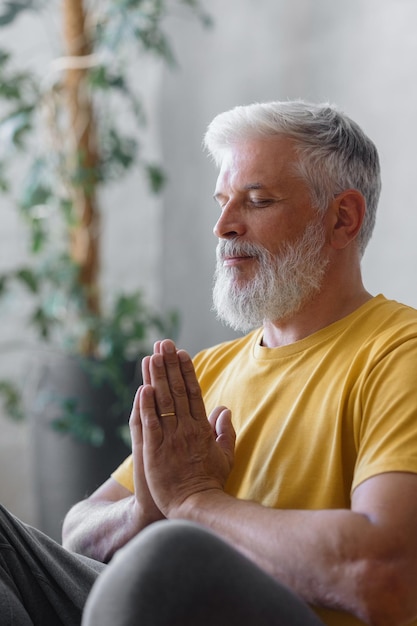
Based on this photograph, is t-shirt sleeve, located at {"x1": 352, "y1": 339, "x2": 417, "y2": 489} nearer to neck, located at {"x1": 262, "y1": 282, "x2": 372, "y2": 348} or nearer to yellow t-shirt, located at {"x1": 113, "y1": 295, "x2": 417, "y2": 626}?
yellow t-shirt, located at {"x1": 113, "y1": 295, "x2": 417, "y2": 626}

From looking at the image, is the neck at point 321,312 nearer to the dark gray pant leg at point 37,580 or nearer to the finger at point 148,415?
the finger at point 148,415

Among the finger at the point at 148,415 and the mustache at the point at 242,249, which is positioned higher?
the mustache at the point at 242,249

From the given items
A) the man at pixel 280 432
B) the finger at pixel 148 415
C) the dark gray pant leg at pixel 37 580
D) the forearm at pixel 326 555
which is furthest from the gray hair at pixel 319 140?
the dark gray pant leg at pixel 37 580

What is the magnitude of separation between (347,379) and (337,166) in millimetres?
394

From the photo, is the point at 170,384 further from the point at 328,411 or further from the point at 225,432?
the point at 328,411

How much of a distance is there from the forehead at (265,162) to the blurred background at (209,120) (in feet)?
2.87

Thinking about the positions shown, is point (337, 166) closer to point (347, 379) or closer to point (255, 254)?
point (255, 254)

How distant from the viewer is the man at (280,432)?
3.13 feet

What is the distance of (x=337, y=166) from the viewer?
1546 millimetres

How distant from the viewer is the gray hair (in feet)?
5.02

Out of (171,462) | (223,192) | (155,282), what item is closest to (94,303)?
(155,282)

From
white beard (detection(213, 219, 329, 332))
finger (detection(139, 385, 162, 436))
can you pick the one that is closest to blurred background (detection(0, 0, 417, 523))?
white beard (detection(213, 219, 329, 332))

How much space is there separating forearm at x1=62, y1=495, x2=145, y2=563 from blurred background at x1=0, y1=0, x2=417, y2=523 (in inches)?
41.3

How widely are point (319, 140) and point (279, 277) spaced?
0.80 feet
